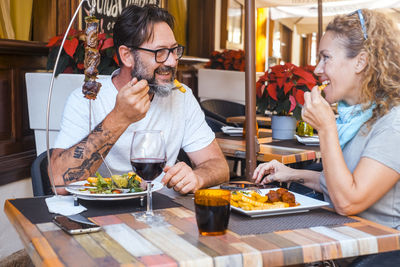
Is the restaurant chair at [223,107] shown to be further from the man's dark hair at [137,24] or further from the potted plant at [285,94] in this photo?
the man's dark hair at [137,24]

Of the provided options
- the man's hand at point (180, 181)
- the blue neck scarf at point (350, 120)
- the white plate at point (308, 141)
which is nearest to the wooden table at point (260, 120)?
the white plate at point (308, 141)

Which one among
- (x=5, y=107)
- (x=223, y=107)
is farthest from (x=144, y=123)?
(x=223, y=107)

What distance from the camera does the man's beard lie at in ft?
7.64

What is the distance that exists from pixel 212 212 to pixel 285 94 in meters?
2.15

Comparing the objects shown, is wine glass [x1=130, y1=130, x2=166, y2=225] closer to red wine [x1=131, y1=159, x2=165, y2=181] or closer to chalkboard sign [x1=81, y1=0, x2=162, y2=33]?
red wine [x1=131, y1=159, x2=165, y2=181]

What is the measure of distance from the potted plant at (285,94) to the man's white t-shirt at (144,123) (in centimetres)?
93

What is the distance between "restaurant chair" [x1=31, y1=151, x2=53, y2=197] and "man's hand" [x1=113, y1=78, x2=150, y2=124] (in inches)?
14.4

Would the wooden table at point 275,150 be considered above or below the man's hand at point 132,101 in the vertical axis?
below

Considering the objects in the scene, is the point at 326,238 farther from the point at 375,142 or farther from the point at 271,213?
the point at 375,142

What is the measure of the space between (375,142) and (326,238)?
1.59 ft

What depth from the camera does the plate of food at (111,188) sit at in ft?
4.98

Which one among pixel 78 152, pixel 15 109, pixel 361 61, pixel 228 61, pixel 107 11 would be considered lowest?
pixel 78 152

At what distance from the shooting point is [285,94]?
3.29 meters

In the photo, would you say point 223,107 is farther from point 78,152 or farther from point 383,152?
point 383,152
